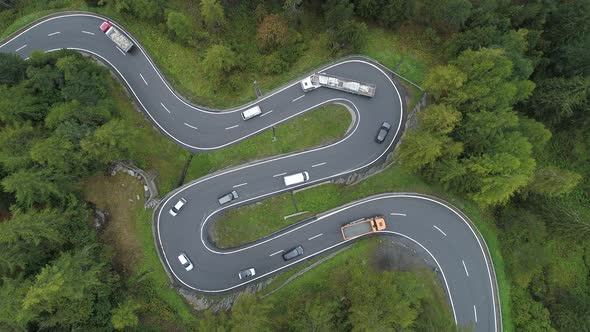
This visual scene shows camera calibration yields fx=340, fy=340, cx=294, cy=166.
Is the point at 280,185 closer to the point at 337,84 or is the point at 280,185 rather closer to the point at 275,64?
the point at 337,84

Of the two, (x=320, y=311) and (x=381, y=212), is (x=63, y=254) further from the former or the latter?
(x=381, y=212)

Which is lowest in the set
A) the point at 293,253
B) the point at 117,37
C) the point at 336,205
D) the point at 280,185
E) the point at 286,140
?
the point at 293,253

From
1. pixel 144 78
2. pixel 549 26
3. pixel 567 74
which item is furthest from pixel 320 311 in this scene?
pixel 549 26

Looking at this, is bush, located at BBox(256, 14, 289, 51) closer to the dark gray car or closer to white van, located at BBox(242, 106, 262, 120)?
white van, located at BBox(242, 106, 262, 120)

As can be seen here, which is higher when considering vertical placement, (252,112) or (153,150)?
(252,112)

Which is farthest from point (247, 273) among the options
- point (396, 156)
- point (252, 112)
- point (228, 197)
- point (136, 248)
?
point (396, 156)

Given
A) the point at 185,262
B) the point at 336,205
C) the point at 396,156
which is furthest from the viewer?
the point at 396,156

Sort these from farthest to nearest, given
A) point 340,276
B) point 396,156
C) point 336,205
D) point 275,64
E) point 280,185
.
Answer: point 275,64 < point 396,156 < point 280,185 < point 336,205 < point 340,276

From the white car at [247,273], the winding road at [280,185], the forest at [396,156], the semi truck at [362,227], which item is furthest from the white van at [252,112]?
the white car at [247,273]

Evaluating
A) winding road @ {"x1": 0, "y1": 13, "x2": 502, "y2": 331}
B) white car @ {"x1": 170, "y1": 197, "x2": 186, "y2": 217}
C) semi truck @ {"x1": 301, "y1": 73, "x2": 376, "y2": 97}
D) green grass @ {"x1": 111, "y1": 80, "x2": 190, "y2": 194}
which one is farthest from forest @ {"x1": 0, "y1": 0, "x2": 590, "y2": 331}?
white car @ {"x1": 170, "y1": 197, "x2": 186, "y2": 217}
